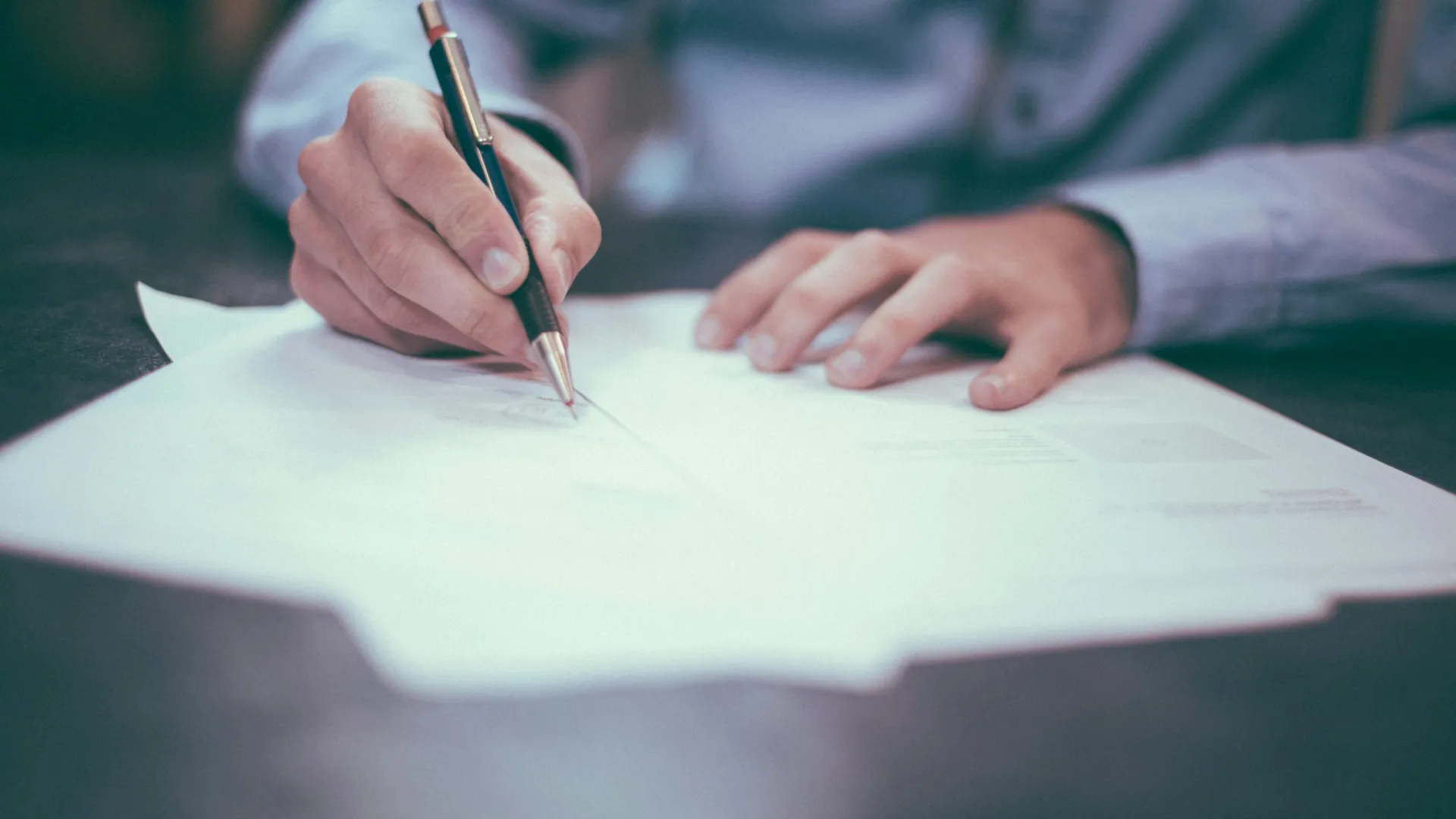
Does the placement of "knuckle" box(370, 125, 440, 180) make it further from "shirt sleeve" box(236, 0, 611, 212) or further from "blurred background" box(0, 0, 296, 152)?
"blurred background" box(0, 0, 296, 152)

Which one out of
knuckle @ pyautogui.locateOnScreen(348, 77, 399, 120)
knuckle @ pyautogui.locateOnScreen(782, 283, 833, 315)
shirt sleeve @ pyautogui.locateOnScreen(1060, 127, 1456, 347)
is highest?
knuckle @ pyautogui.locateOnScreen(348, 77, 399, 120)

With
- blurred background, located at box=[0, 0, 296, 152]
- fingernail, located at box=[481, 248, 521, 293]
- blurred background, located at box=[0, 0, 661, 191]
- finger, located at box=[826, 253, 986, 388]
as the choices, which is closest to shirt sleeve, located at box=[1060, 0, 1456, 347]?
finger, located at box=[826, 253, 986, 388]

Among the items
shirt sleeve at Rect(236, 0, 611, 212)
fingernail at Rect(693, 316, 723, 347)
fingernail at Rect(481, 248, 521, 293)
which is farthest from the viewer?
shirt sleeve at Rect(236, 0, 611, 212)

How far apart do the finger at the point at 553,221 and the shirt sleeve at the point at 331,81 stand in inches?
5.0

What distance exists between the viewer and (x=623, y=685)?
18 centimetres

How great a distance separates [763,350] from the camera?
1.30 feet

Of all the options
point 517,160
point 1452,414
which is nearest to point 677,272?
point 517,160

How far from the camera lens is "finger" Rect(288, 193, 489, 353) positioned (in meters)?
0.36

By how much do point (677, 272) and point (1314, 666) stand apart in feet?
1.44

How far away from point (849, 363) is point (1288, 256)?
0.31 m

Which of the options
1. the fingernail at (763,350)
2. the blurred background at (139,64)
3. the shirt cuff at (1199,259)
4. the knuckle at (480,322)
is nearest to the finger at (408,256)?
the knuckle at (480,322)

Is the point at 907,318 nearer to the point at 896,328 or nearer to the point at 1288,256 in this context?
the point at 896,328

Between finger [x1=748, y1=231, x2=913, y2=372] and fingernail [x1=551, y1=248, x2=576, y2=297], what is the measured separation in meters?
0.09

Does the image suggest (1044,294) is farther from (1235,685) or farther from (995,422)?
(1235,685)
